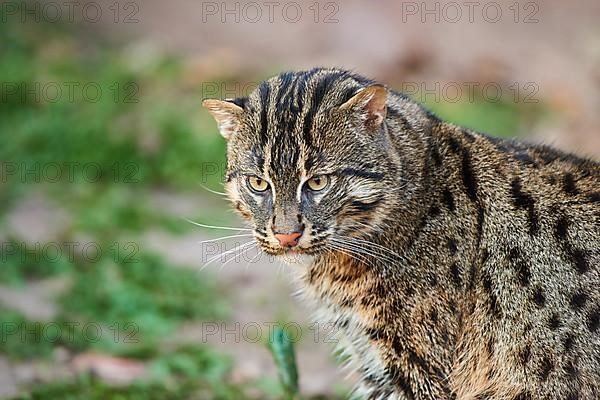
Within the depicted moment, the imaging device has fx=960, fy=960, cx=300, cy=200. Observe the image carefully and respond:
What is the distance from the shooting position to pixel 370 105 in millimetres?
5199

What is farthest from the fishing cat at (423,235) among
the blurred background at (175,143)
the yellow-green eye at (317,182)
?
the blurred background at (175,143)

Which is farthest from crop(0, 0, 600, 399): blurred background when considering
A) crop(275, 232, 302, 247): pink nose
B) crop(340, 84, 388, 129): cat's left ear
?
crop(340, 84, 388, 129): cat's left ear

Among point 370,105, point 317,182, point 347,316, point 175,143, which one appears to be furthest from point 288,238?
point 175,143

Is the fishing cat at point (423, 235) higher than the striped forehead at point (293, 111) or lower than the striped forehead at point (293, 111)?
lower

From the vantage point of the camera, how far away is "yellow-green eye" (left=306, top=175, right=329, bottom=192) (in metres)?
5.16

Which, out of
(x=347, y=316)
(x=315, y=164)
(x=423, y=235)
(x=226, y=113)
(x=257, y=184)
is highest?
(x=226, y=113)

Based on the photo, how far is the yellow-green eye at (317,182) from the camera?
5.16m

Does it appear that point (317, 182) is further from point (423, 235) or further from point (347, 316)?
point (347, 316)

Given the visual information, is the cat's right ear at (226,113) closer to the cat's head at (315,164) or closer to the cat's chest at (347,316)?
the cat's head at (315,164)

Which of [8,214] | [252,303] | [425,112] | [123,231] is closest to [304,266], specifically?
[425,112]

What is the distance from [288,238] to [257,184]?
0.40m

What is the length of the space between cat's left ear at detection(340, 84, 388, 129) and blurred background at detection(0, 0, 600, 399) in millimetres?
1008

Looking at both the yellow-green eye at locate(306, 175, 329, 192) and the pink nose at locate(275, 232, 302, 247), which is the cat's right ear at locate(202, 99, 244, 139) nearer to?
the yellow-green eye at locate(306, 175, 329, 192)

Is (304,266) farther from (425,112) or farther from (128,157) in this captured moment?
(128,157)
